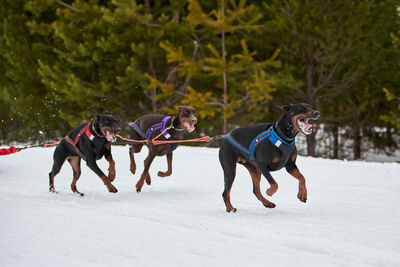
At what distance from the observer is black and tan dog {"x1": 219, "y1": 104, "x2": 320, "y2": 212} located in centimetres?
499

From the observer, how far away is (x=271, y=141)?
5.15 m

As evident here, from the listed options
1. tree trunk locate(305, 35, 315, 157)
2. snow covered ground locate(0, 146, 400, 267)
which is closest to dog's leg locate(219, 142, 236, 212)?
snow covered ground locate(0, 146, 400, 267)

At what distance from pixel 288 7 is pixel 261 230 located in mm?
12433

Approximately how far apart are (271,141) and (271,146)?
0.06 metres

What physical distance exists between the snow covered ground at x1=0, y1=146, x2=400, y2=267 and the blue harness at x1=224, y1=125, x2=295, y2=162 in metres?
0.82

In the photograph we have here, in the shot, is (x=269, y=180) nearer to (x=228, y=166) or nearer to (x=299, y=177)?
→ (x=299, y=177)

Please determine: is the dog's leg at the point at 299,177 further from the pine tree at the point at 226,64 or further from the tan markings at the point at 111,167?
the pine tree at the point at 226,64

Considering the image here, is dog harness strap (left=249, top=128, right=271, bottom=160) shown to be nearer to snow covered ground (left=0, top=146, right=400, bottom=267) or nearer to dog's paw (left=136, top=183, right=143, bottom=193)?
snow covered ground (left=0, top=146, right=400, bottom=267)

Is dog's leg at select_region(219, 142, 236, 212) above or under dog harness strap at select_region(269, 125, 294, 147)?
under

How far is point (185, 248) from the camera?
4.48 m

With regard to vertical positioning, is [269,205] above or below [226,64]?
below

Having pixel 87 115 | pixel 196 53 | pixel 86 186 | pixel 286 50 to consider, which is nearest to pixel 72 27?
pixel 87 115

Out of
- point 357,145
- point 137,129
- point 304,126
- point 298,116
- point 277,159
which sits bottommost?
point 357,145

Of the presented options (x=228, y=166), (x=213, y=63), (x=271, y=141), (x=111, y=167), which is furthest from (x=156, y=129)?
(x=213, y=63)
